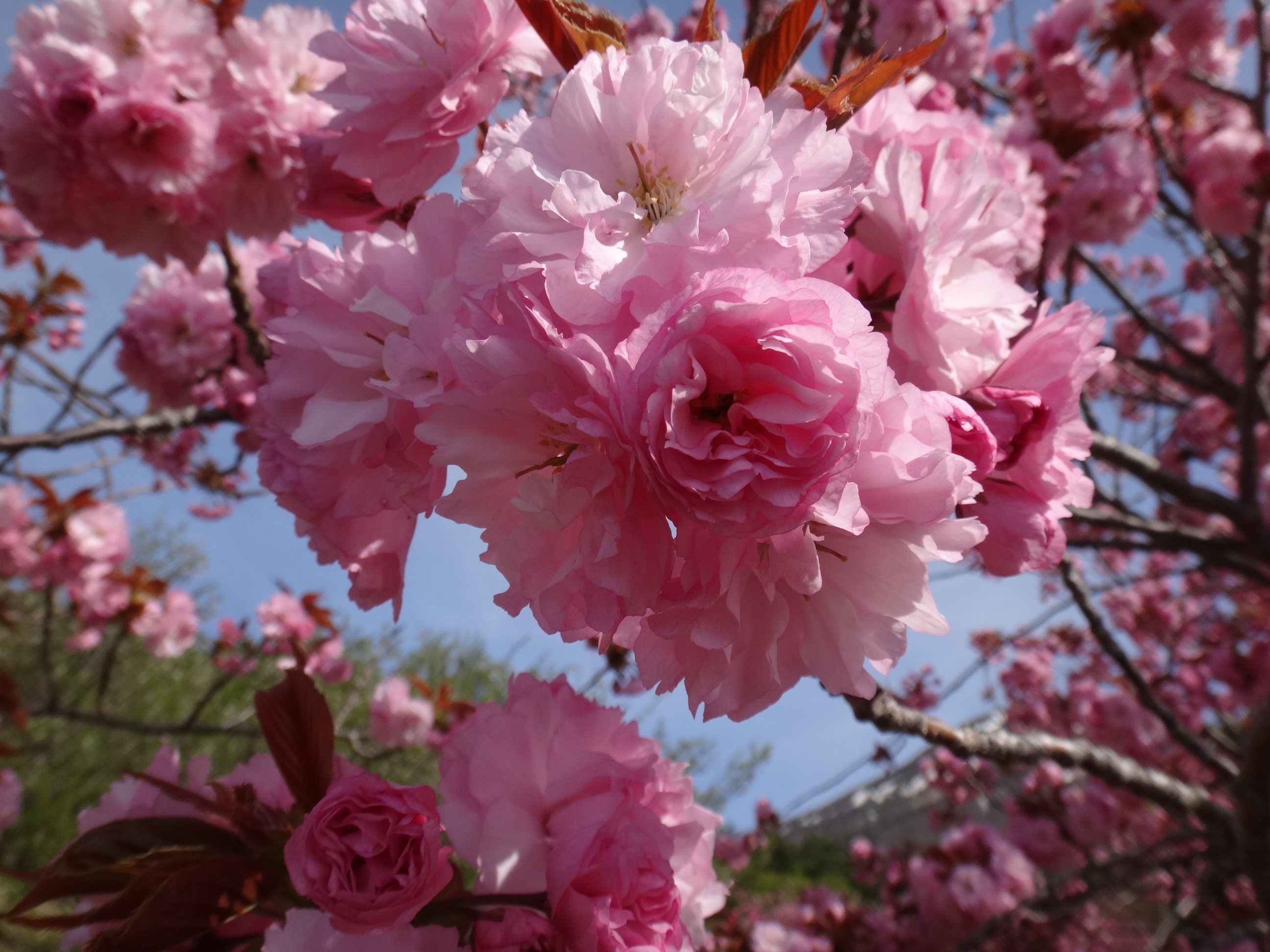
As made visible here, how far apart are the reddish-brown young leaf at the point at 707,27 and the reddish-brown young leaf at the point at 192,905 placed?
0.92 m

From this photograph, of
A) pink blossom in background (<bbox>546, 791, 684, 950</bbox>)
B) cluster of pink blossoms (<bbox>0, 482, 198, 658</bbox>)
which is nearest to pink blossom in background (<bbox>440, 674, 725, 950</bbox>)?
pink blossom in background (<bbox>546, 791, 684, 950</bbox>)

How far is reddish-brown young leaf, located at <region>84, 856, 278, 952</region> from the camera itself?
71 cm

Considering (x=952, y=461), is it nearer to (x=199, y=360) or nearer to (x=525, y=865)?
(x=525, y=865)

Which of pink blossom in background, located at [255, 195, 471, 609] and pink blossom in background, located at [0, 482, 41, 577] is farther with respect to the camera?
pink blossom in background, located at [0, 482, 41, 577]

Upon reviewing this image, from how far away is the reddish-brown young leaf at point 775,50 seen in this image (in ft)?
2.15

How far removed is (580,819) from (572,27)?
0.76 meters

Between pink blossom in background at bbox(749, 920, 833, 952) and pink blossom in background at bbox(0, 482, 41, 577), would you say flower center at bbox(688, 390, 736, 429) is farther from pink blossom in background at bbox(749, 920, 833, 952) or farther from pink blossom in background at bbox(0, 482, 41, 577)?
pink blossom in background at bbox(0, 482, 41, 577)

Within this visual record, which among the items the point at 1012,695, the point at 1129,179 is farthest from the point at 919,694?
Answer: the point at 1129,179

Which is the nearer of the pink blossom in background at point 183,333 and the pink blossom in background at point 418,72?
the pink blossom in background at point 418,72

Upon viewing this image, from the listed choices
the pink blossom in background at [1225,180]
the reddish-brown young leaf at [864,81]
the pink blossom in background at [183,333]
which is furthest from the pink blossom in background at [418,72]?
the pink blossom in background at [1225,180]

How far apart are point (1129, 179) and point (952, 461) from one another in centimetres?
285

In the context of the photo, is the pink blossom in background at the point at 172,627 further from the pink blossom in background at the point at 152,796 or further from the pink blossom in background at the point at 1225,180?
the pink blossom in background at the point at 1225,180

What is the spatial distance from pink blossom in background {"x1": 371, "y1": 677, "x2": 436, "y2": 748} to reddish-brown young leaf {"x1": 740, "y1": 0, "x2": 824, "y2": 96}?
4.09m

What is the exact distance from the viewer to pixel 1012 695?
5902 millimetres
